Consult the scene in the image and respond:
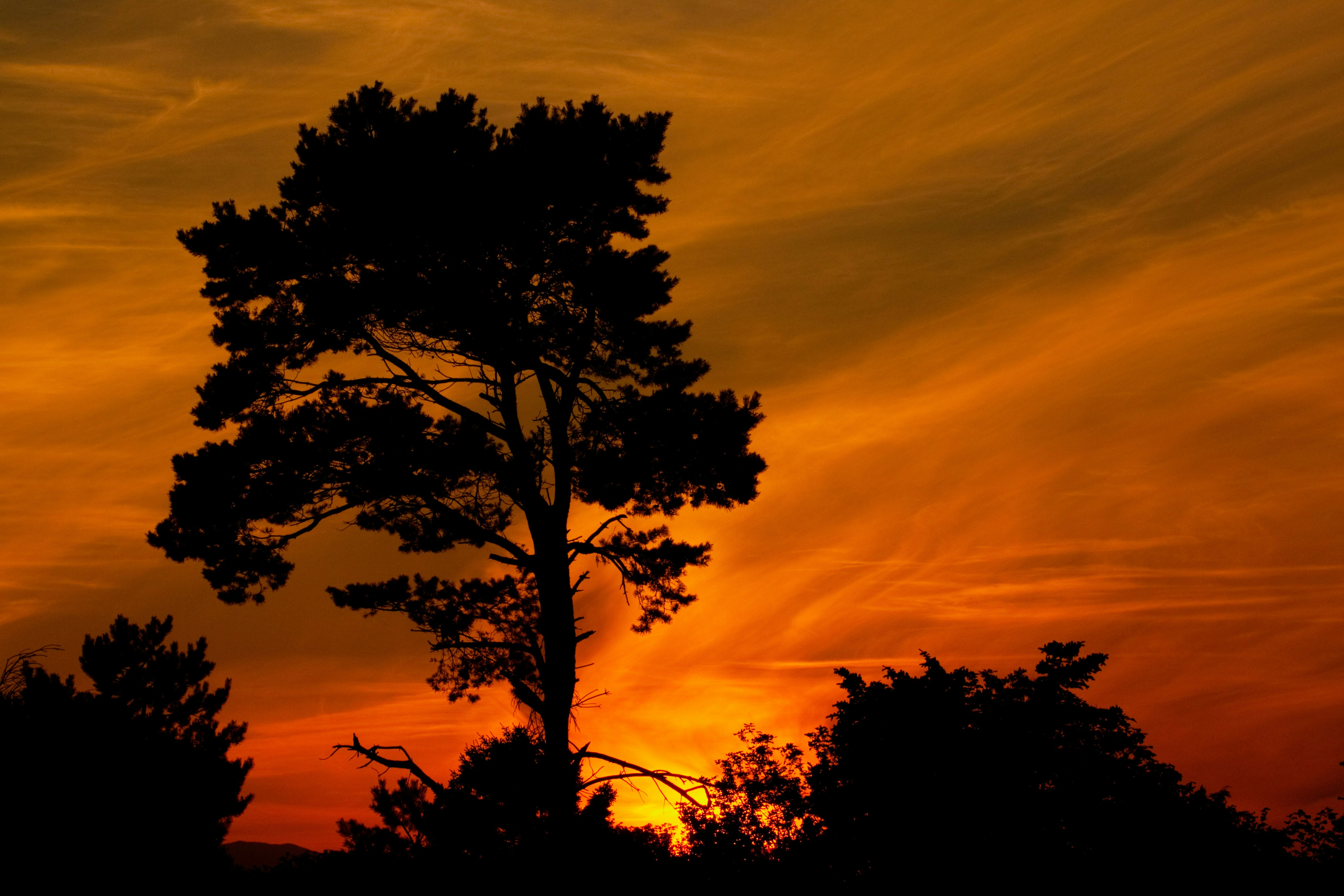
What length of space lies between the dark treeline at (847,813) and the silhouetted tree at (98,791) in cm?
4

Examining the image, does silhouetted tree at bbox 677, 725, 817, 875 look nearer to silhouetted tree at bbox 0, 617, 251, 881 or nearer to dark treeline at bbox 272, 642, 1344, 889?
dark treeline at bbox 272, 642, 1344, 889

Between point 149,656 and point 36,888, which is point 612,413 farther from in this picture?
point 149,656

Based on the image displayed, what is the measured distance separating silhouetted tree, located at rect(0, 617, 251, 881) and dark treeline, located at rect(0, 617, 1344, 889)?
1.4 inches

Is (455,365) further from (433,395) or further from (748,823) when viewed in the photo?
(748,823)

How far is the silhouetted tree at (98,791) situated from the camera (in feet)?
50.2

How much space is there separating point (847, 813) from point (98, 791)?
12368mm

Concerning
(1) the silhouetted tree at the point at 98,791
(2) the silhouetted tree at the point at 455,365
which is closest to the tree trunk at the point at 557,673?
(2) the silhouetted tree at the point at 455,365

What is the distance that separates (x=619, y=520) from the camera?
647 inches

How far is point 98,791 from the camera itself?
53.9 ft

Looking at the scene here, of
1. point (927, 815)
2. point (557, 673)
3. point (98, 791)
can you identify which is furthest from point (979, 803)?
point (98, 791)

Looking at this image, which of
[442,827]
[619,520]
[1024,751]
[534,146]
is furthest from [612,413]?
[1024,751]

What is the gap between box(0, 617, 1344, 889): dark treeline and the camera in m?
13.6

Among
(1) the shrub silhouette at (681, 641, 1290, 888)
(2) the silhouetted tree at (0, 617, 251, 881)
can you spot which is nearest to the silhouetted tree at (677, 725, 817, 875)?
(1) the shrub silhouette at (681, 641, 1290, 888)

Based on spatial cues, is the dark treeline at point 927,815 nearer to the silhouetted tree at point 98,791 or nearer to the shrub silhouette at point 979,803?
the shrub silhouette at point 979,803
